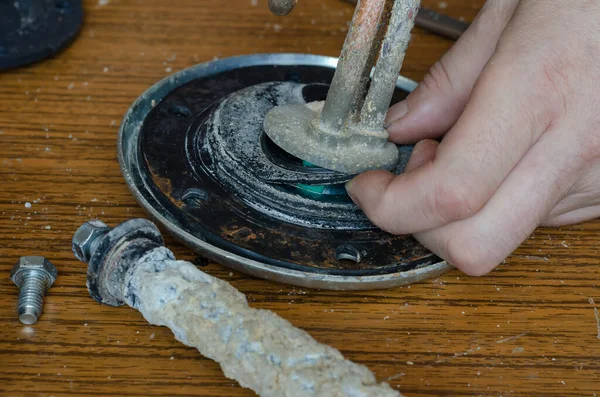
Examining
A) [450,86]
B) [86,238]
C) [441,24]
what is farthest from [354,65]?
[441,24]

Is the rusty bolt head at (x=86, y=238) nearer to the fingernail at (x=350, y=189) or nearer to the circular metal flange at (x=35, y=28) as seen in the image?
the fingernail at (x=350, y=189)

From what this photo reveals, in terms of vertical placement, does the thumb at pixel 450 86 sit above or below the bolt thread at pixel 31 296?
above

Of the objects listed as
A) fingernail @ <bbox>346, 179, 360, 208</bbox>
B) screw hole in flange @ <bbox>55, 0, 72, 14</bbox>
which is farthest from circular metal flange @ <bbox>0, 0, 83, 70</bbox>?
fingernail @ <bbox>346, 179, 360, 208</bbox>

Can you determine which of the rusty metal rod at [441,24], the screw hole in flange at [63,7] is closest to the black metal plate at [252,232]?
the screw hole in flange at [63,7]

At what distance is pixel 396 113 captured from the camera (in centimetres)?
76

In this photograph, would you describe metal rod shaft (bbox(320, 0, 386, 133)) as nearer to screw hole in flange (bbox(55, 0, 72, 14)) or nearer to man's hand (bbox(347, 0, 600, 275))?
man's hand (bbox(347, 0, 600, 275))

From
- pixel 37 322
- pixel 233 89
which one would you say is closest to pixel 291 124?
pixel 233 89

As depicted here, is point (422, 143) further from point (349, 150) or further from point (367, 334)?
point (367, 334)

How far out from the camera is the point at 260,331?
0.52 metres

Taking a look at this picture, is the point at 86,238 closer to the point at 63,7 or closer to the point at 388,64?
the point at 388,64

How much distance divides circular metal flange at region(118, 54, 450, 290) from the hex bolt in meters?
0.10

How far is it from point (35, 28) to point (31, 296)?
0.51 meters

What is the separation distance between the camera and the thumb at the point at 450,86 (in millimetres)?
744

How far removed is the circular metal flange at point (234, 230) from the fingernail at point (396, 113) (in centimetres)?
13
